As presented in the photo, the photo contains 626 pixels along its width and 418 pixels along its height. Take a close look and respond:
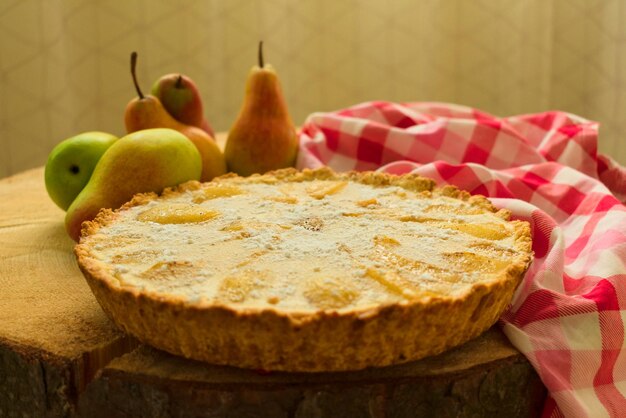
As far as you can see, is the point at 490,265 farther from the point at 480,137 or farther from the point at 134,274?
the point at 480,137

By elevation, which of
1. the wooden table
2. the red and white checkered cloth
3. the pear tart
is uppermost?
the pear tart

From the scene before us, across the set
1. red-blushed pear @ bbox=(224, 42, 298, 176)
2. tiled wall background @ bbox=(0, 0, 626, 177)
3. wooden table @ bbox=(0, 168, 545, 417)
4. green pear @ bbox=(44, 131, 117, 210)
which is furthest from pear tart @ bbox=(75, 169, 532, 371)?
tiled wall background @ bbox=(0, 0, 626, 177)

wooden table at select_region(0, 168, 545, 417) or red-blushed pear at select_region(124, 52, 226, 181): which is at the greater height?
red-blushed pear at select_region(124, 52, 226, 181)

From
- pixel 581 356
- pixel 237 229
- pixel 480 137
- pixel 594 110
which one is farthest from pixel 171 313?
pixel 594 110

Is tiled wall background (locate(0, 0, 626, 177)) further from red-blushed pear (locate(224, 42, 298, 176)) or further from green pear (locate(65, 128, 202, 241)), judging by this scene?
green pear (locate(65, 128, 202, 241))

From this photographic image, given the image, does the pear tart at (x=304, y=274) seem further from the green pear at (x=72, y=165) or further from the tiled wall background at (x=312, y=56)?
the tiled wall background at (x=312, y=56)

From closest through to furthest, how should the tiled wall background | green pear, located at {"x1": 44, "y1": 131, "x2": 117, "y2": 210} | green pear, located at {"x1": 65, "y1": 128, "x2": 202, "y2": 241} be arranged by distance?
1. green pear, located at {"x1": 65, "y1": 128, "x2": 202, "y2": 241}
2. green pear, located at {"x1": 44, "y1": 131, "x2": 117, "y2": 210}
3. the tiled wall background

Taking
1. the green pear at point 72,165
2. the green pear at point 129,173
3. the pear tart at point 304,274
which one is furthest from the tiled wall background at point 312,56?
the pear tart at point 304,274
